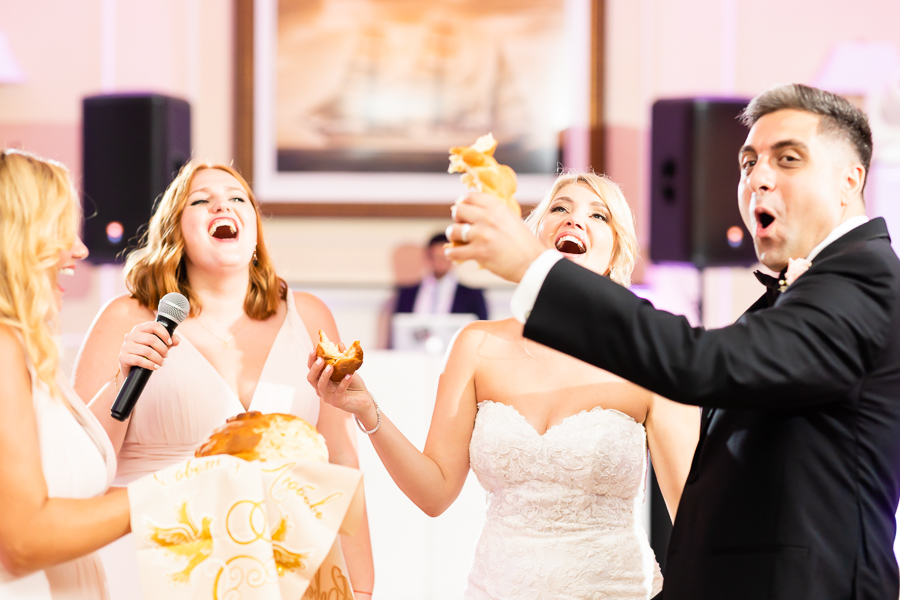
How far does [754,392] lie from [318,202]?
4.72 meters

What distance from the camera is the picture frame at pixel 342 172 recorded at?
18.1ft

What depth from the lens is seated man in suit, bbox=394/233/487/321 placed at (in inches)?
208

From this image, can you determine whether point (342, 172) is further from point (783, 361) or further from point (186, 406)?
point (783, 361)

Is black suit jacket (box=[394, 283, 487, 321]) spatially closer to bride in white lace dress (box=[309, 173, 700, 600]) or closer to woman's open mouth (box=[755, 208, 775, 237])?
bride in white lace dress (box=[309, 173, 700, 600])

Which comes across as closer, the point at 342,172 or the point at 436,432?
the point at 436,432

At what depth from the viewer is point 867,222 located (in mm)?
1299

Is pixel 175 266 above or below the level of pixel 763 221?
below

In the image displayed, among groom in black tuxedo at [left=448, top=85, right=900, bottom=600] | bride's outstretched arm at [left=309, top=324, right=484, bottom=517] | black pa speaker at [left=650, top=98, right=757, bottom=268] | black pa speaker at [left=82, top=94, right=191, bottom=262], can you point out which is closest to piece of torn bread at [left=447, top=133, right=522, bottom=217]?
groom in black tuxedo at [left=448, top=85, right=900, bottom=600]

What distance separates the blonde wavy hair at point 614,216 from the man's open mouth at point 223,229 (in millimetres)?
780

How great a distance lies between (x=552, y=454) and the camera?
6.09 feet

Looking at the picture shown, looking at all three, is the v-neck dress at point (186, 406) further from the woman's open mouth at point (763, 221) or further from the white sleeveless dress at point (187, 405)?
the woman's open mouth at point (763, 221)

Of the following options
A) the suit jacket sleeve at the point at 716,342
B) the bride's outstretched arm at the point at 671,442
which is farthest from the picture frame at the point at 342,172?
the suit jacket sleeve at the point at 716,342

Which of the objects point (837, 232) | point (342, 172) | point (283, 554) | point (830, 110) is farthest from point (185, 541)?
point (342, 172)

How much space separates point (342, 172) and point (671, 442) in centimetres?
408
